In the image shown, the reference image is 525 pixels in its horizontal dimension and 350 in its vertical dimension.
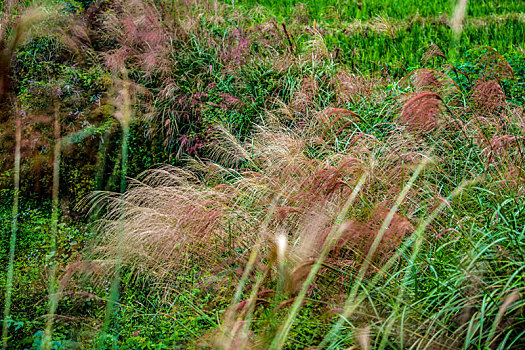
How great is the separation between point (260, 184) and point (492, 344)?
2116 mm

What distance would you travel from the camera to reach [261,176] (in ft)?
12.5

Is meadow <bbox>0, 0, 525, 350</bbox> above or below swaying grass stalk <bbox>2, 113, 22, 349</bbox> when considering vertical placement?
above

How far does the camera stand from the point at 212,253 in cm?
304

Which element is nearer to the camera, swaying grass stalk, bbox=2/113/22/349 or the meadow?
the meadow

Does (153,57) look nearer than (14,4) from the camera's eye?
Yes

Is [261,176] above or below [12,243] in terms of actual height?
above

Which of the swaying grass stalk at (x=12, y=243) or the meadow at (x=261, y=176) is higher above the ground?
the meadow at (x=261, y=176)

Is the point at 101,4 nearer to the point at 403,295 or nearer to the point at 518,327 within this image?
the point at 403,295

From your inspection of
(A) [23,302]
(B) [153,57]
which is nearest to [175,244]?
(A) [23,302]

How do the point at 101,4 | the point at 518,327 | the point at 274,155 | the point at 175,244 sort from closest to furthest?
the point at 518,327 → the point at 175,244 → the point at 274,155 → the point at 101,4

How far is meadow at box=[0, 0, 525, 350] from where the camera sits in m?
2.06

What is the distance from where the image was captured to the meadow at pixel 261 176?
6.75 ft

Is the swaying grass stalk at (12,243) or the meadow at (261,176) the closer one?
the meadow at (261,176)

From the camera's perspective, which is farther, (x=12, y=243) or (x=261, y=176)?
(x=12, y=243)
